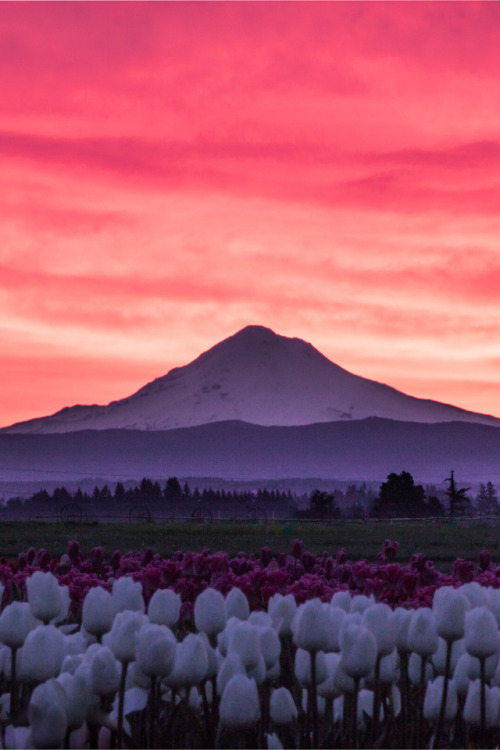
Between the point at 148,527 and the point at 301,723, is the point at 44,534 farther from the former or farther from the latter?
the point at 301,723

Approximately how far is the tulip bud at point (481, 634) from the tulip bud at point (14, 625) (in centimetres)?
166

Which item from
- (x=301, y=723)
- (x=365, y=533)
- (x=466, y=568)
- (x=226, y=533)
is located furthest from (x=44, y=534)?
(x=301, y=723)

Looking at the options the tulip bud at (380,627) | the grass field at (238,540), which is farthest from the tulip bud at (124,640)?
the grass field at (238,540)

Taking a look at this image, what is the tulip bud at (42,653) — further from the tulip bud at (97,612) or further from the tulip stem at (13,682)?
the tulip bud at (97,612)

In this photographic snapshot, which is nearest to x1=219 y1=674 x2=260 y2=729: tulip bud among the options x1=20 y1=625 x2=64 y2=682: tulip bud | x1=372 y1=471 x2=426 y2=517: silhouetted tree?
x1=20 y1=625 x2=64 y2=682: tulip bud

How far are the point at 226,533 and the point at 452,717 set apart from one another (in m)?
36.6

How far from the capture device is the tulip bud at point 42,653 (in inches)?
169

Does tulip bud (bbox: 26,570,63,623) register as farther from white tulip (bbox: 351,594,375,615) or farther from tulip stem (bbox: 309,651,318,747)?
A: white tulip (bbox: 351,594,375,615)

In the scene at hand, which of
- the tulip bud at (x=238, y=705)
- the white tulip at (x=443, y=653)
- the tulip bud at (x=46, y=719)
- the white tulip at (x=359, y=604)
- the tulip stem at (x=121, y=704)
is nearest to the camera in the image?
the tulip bud at (x=46, y=719)

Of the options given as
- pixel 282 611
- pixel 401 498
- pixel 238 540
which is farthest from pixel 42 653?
pixel 401 498

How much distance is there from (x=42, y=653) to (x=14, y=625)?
0.51 meters

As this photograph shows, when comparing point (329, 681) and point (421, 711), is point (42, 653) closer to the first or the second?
point (329, 681)

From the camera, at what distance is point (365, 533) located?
43438mm

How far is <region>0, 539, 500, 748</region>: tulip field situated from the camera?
4.28 m
